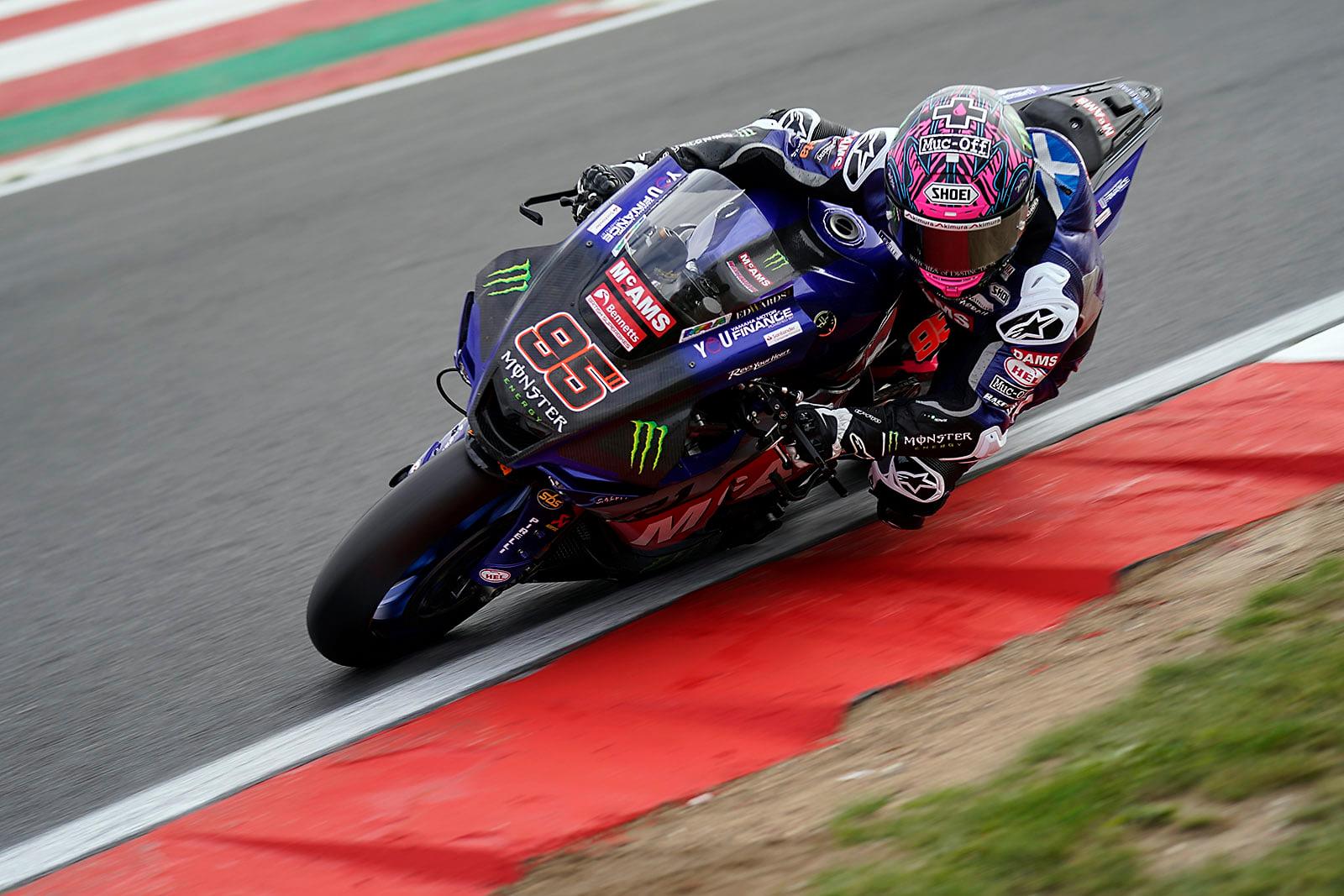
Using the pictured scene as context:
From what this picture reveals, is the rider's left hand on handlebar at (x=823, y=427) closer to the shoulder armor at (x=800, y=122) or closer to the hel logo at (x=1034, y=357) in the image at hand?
the hel logo at (x=1034, y=357)

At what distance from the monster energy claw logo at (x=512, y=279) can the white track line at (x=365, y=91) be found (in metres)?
5.34

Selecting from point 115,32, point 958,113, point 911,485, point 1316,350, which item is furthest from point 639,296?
point 115,32

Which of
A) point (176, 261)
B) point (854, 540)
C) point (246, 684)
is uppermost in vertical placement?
point (176, 261)

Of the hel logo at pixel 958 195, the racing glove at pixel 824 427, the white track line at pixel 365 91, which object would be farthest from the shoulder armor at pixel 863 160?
the white track line at pixel 365 91

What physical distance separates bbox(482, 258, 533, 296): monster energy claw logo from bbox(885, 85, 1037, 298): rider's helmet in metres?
1.05

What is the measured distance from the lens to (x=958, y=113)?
3713mm

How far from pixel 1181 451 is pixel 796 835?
246cm

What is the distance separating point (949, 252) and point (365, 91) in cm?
628

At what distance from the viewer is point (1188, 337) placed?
5.54m

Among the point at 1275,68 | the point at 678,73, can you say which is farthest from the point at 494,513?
the point at 1275,68

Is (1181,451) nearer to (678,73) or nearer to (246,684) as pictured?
(246,684)

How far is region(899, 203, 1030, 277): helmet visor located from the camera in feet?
11.8

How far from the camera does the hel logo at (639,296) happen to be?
3512 millimetres

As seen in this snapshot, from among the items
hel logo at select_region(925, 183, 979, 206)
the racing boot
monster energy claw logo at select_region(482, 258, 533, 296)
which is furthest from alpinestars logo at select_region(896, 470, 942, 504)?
monster energy claw logo at select_region(482, 258, 533, 296)
